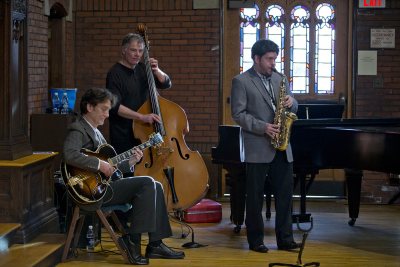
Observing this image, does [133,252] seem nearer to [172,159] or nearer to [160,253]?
[160,253]

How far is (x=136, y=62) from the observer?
6801 mm

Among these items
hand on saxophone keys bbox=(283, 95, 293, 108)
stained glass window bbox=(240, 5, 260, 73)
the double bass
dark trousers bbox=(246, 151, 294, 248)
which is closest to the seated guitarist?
the double bass

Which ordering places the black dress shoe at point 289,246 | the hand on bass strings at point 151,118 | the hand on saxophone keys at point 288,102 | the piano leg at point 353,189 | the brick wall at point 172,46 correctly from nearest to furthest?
1. the hand on saxophone keys at point 288,102
2. the hand on bass strings at point 151,118
3. the black dress shoe at point 289,246
4. the piano leg at point 353,189
5. the brick wall at point 172,46

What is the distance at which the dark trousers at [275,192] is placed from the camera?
21.1 feet

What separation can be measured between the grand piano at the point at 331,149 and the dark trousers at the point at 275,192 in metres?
0.31

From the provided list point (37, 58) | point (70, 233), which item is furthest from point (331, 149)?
point (37, 58)

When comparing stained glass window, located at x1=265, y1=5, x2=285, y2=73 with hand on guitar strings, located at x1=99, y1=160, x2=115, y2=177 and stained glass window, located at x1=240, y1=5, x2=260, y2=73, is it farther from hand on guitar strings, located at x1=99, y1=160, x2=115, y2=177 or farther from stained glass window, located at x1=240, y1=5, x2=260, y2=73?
hand on guitar strings, located at x1=99, y1=160, x2=115, y2=177

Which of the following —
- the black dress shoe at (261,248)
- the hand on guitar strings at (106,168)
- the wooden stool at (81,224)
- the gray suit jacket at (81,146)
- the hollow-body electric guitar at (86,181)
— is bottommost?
the black dress shoe at (261,248)

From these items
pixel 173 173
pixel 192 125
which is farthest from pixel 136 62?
pixel 192 125

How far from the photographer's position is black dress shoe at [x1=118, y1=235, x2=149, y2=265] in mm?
6001

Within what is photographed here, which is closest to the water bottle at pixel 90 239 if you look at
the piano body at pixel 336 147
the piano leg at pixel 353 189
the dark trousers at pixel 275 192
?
the dark trousers at pixel 275 192

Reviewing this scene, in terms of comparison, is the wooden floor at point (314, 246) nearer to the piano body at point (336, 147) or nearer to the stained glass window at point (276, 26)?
the piano body at point (336, 147)

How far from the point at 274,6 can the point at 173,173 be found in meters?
3.52

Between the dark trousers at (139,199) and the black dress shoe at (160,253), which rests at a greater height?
the dark trousers at (139,199)
